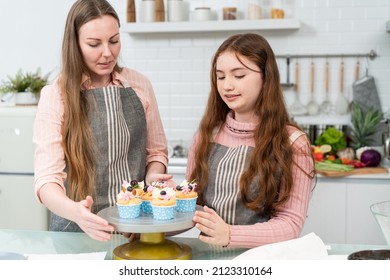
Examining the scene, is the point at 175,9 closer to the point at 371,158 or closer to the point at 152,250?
the point at 371,158

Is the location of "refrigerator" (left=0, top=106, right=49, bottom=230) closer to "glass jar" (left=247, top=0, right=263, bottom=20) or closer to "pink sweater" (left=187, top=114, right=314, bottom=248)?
"glass jar" (left=247, top=0, right=263, bottom=20)

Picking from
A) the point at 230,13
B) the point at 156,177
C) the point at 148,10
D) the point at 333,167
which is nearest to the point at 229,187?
the point at 156,177

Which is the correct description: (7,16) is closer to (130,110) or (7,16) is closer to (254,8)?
(254,8)

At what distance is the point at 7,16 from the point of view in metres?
3.67

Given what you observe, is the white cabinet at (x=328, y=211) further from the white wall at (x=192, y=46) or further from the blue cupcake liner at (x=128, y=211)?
the blue cupcake liner at (x=128, y=211)

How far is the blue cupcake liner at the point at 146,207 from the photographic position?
4.53 ft

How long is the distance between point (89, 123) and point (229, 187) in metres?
0.47

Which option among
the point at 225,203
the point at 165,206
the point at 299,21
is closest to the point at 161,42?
the point at 299,21

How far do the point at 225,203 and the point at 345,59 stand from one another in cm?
219

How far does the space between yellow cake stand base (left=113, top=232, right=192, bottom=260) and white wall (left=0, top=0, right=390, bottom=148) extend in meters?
2.31

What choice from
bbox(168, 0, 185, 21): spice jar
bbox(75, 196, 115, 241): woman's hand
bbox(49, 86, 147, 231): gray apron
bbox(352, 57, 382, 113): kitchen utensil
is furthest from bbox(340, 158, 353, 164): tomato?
bbox(75, 196, 115, 241): woman's hand

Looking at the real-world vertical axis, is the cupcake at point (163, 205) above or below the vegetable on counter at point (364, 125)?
above

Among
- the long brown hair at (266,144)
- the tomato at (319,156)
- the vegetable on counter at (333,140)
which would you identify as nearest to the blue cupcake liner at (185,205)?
the long brown hair at (266,144)

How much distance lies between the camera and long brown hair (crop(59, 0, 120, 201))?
63.6 inches
